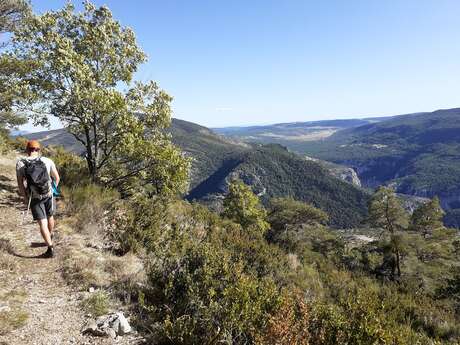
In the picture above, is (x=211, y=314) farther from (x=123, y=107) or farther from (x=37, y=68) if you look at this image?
(x=37, y=68)

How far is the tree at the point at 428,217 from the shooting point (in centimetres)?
4172

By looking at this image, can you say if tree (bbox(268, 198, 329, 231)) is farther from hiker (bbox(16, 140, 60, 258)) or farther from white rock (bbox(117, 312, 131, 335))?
white rock (bbox(117, 312, 131, 335))

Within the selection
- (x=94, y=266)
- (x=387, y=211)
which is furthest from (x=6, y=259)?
(x=387, y=211)

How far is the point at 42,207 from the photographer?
7.34 m

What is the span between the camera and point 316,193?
645 ft

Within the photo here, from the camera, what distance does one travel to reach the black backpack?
7.18 meters

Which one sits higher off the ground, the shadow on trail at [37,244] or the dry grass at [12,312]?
the shadow on trail at [37,244]

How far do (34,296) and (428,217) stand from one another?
147 feet

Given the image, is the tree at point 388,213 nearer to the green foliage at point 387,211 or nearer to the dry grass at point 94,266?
the green foliage at point 387,211

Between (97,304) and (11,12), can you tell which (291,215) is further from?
(97,304)

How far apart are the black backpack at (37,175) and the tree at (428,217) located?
143ft

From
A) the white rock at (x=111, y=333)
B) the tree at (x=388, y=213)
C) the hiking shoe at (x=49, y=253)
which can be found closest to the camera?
the white rock at (x=111, y=333)

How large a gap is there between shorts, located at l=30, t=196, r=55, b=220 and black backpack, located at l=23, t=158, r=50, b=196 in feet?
0.61

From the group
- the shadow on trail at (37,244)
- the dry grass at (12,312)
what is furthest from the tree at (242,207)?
the dry grass at (12,312)
